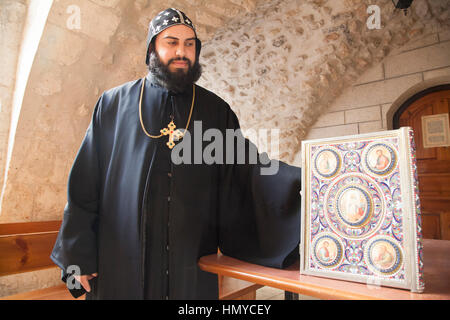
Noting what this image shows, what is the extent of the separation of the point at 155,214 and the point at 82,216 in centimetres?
34

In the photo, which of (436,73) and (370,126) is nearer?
(436,73)

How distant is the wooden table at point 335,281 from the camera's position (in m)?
0.70

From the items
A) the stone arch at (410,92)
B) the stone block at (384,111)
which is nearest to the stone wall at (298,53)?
the stone block at (384,111)

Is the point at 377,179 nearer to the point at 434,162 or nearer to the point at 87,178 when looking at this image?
the point at 87,178

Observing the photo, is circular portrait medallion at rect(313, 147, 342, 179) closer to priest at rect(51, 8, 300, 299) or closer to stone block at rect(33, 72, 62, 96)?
priest at rect(51, 8, 300, 299)

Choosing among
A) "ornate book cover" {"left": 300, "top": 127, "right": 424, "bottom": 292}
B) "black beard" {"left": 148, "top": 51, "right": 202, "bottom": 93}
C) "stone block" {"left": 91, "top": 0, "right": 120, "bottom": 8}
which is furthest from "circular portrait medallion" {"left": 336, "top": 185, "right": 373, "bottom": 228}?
"stone block" {"left": 91, "top": 0, "right": 120, "bottom": 8}

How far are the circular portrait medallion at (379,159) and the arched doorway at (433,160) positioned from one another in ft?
13.6

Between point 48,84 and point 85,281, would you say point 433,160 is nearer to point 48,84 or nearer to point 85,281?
point 85,281

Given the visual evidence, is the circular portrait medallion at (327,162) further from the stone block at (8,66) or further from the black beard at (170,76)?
the stone block at (8,66)

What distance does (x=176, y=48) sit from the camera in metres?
1.52

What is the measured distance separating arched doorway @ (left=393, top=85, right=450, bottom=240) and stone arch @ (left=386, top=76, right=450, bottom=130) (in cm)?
6

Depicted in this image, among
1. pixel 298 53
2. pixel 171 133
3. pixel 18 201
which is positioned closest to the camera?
pixel 171 133

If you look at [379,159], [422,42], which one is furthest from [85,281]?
[422,42]

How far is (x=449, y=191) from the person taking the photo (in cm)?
409
